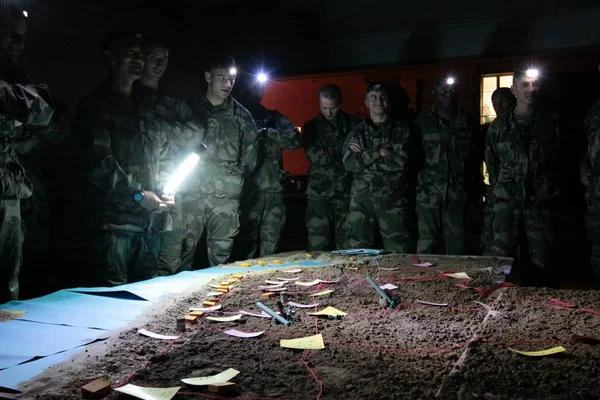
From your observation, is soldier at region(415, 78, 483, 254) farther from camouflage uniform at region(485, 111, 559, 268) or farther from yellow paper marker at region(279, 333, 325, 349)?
yellow paper marker at region(279, 333, 325, 349)

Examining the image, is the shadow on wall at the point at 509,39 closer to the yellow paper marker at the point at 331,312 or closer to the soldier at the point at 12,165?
the yellow paper marker at the point at 331,312

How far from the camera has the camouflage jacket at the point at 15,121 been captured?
141 inches

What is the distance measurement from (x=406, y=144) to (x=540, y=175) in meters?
1.34

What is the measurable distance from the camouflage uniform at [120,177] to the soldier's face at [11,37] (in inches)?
24.8

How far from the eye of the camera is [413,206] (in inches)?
240

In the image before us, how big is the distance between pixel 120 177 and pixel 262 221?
81.4 inches

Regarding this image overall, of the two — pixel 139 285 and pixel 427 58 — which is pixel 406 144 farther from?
pixel 139 285

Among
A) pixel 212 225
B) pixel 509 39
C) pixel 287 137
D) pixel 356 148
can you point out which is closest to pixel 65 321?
pixel 212 225

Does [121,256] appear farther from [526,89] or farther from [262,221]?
[526,89]

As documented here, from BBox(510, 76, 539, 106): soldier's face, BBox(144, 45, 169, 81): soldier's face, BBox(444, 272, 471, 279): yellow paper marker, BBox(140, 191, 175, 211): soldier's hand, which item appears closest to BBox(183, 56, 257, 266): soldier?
BBox(144, 45, 169, 81): soldier's face

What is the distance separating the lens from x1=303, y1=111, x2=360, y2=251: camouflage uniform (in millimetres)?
6121

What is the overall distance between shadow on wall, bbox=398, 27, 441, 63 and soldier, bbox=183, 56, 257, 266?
288 cm

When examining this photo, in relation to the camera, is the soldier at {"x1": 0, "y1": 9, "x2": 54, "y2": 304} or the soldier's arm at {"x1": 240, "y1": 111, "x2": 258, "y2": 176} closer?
the soldier at {"x1": 0, "y1": 9, "x2": 54, "y2": 304}

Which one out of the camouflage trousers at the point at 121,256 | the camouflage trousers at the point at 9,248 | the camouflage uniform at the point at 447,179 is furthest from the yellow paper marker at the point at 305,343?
the camouflage uniform at the point at 447,179
